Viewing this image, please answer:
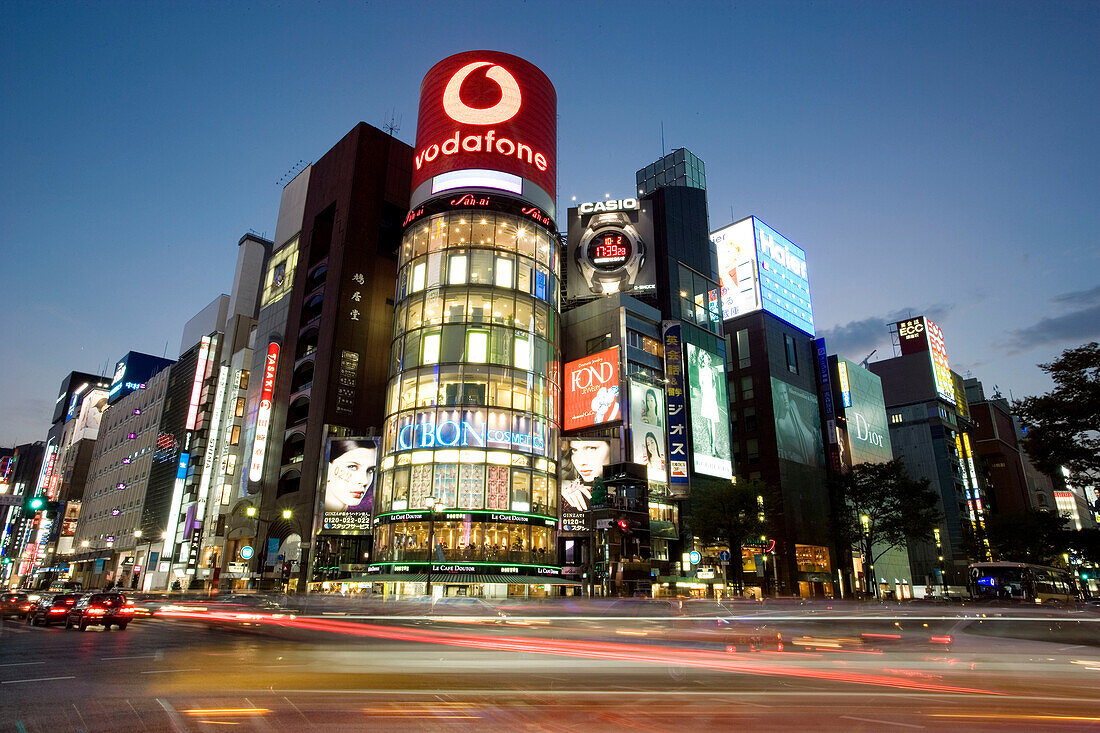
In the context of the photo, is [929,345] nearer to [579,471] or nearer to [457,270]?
[579,471]

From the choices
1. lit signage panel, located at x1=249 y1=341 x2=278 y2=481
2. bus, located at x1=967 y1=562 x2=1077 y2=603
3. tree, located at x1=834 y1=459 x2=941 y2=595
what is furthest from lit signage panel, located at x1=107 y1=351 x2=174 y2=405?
bus, located at x1=967 y1=562 x2=1077 y2=603

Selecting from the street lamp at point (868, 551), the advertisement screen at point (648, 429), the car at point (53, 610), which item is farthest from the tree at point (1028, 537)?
the car at point (53, 610)

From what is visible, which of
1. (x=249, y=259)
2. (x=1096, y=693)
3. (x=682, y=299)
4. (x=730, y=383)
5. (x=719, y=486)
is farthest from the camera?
(x=249, y=259)

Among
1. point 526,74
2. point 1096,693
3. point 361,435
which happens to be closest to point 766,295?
point 526,74

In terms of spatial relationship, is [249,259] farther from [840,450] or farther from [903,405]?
[903,405]

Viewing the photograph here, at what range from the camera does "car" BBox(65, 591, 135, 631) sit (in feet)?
87.2

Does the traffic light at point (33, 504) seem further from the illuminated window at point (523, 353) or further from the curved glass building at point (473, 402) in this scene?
the illuminated window at point (523, 353)

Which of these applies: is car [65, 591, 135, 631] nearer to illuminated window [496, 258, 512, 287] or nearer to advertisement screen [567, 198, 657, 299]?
illuminated window [496, 258, 512, 287]

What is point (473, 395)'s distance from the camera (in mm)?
53875

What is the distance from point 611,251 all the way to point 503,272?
21653 millimetres

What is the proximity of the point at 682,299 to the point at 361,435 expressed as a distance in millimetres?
38508

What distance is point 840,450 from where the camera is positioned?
279 feet

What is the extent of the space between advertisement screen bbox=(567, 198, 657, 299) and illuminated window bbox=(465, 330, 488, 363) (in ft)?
72.2

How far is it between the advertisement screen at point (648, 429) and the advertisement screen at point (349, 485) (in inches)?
931
